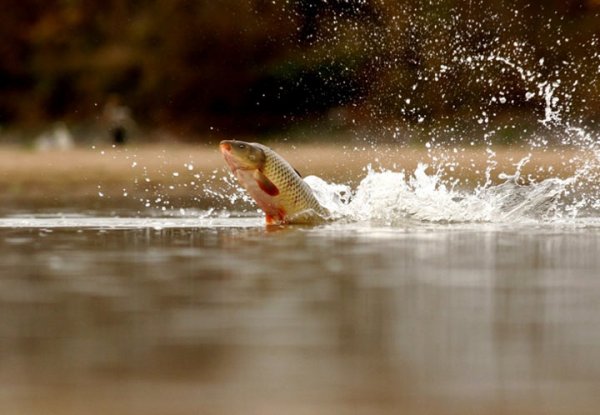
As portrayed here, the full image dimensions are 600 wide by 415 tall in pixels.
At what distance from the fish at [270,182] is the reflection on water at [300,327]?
1.17 meters

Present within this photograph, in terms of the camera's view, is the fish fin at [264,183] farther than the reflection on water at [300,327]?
Yes

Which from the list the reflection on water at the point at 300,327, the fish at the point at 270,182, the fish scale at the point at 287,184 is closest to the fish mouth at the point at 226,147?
the fish at the point at 270,182

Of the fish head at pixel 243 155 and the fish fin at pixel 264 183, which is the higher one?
the fish head at pixel 243 155

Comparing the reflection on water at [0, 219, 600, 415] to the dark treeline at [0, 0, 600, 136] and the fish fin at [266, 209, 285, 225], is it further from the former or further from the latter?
the dark treeline at [0, 0, 600, 136]

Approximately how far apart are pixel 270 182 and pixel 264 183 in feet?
0.14

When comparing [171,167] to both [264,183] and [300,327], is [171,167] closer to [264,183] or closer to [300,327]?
[264,183]

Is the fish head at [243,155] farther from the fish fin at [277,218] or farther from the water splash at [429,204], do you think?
the water splash at [429,204]

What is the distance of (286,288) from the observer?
714 cm

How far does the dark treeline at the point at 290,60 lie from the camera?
37.6 m

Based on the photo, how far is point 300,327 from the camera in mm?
5891

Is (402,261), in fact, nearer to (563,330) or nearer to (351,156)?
(563,330)

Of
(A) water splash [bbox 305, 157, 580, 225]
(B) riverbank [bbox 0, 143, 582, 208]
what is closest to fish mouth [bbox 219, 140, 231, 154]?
(A) water splash [bbox 305, 157, 580, 225]

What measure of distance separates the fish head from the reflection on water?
118 centimetres

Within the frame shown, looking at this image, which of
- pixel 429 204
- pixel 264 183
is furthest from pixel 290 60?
pixel 264 183
